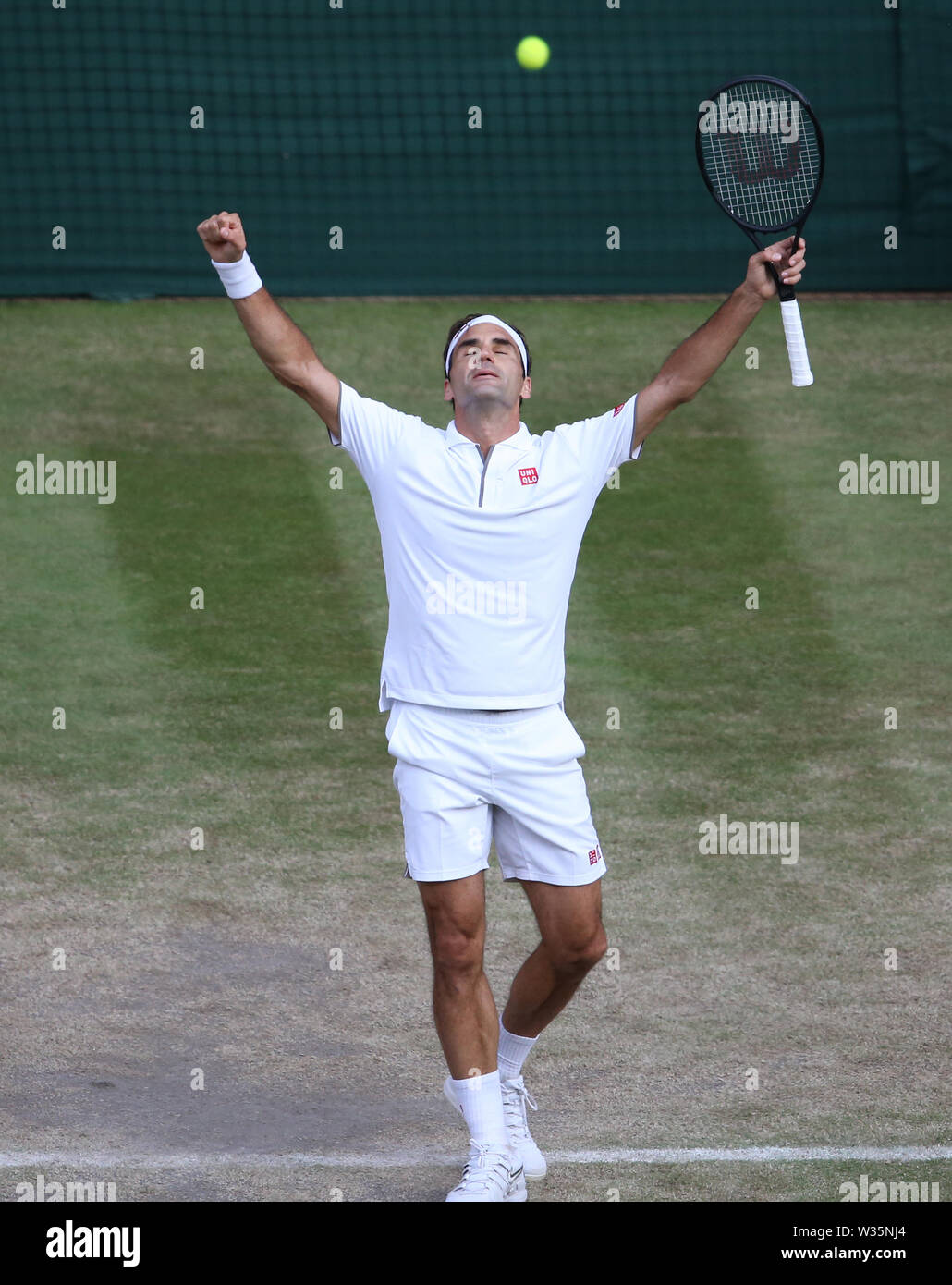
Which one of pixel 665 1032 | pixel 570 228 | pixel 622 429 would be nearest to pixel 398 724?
pixel 622 429

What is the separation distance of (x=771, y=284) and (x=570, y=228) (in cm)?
1148

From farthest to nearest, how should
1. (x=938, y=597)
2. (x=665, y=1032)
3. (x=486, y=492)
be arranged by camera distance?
(x=938, y=597), (x=665, y=1032), (x=486, y=492)

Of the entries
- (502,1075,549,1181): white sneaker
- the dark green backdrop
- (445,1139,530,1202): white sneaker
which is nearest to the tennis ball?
the dark green backdrop

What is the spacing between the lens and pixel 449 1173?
5535 mm

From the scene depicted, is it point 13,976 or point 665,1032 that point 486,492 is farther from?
point 13,976

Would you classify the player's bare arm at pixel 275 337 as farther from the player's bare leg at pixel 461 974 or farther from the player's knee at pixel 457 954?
the player's knee at pixel 457 954

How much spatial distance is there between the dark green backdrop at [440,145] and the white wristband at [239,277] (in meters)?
11.3

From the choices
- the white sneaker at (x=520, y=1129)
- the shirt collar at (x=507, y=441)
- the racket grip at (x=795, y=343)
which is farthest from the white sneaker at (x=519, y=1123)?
the racket grip at (x=795, y=343)

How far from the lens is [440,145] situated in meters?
16.8

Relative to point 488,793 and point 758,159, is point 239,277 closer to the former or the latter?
point 488,793

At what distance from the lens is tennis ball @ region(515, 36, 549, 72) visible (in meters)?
16.8

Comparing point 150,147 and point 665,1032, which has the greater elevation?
point 150,147

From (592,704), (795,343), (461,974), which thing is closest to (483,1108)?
(461,974)
